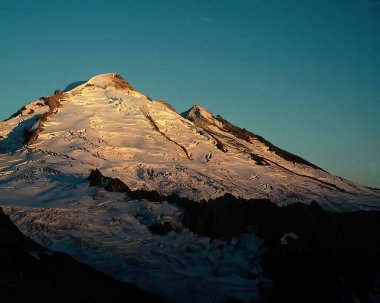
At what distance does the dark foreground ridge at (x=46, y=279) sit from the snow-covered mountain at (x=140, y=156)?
22.5 m

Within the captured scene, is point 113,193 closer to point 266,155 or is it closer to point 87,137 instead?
point 87,137

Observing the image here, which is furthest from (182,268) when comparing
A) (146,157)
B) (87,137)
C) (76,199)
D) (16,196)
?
(87,137)

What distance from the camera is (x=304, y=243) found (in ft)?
108

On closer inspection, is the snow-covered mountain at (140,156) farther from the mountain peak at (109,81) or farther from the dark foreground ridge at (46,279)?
the dark foreground ridge at (46,279)

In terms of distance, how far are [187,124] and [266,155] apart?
1649 centimetres

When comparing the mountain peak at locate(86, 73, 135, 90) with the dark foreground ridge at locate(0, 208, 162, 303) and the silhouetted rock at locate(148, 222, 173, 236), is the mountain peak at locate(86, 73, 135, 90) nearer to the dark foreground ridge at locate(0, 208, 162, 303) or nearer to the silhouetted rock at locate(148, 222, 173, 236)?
the silhouetted rock at locate(148, 222, 173, 236)

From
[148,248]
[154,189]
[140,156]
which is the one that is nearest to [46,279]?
[148,248]

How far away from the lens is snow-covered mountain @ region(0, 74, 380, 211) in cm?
6519

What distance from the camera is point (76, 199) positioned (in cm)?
5047

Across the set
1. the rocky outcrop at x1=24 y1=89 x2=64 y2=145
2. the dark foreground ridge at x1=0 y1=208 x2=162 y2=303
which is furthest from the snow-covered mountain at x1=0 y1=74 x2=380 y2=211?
the dark foreground ridge at x1=0 y1=208 x2=162 y2=303

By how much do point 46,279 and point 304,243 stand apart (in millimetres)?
16844

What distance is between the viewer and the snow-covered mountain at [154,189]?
34906 millimetres

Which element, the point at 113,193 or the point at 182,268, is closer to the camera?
the point at 182,268

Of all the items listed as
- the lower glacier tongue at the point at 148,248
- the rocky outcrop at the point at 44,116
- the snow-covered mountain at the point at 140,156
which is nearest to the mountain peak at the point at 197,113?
the snow-covered mountain at the point at 140,156
